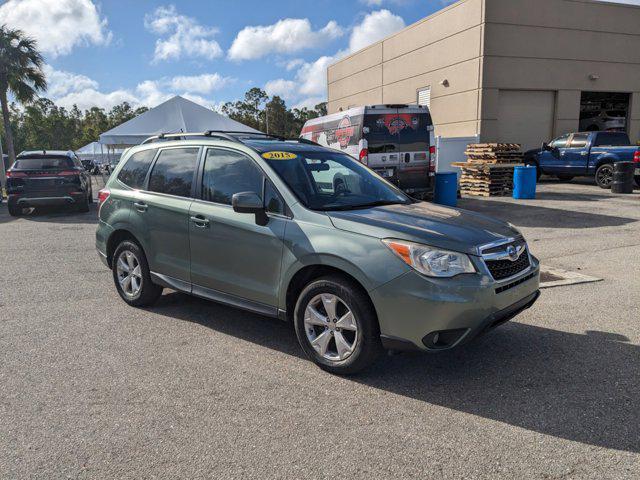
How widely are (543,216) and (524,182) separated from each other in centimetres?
332

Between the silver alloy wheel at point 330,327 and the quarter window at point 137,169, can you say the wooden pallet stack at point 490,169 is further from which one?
the silver alloy wheel at point 330,327

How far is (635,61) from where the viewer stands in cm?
2361

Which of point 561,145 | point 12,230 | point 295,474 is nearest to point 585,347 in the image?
point 295,474

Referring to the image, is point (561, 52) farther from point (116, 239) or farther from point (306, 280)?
point (306, 280)

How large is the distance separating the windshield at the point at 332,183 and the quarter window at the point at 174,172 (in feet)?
3.25

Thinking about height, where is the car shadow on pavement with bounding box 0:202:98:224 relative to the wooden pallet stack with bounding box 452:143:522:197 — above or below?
below

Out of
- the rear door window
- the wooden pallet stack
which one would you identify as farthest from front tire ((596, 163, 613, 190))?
the wooden pallet stack

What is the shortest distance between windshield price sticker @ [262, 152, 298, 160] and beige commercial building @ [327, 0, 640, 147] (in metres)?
18.6

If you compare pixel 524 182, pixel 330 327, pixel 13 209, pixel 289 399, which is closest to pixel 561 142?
pixel 524 182

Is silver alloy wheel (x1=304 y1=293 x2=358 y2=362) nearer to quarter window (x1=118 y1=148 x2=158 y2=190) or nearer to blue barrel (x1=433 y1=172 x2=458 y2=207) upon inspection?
quarter window (x1=118 y1=148 x2=158 y2=190)

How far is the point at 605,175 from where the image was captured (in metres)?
17.5

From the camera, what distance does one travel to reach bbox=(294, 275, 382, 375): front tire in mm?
3635

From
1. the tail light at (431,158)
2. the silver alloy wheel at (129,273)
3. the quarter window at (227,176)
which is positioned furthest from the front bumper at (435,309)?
the tail light at (431,158)

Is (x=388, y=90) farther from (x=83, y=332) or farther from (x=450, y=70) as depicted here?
(x=83, y=332)
